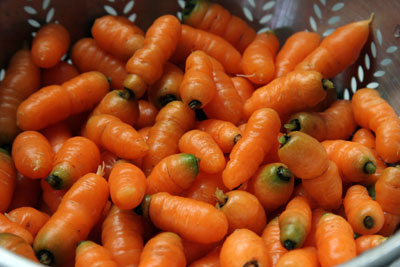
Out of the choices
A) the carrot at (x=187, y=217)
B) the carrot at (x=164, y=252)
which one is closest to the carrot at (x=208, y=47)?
the carrot at (x=187, y=217)

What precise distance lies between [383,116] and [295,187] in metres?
0.33

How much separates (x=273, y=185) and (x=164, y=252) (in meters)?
0.34

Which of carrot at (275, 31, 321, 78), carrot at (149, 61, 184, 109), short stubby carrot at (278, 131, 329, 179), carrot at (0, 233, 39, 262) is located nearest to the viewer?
carrot at (0, 233, 39, 262)

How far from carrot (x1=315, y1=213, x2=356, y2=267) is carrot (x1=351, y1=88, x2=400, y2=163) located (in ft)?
1.03

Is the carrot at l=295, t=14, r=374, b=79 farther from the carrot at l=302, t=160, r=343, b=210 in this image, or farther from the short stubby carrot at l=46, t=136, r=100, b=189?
the short stubby carrot at l=46, t=136, r=100, b=189

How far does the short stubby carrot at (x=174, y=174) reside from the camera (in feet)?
3.69

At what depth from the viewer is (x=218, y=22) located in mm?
1584

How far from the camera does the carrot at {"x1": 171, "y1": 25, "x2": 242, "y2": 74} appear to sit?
1517 mm

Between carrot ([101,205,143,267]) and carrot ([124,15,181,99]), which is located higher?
carrot ([124,15,181,99])

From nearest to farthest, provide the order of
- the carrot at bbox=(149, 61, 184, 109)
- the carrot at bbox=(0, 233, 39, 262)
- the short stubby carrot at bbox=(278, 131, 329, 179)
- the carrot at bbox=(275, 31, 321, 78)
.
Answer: the carrot at bbox=(0, 233, 39, 262) → the short stubby carrot at bbox=(278, 131, 329, 179) → the carrot at bbox=(149, 61, 184, 109) → the carrot at bbox=(275, 31, 321, 78)

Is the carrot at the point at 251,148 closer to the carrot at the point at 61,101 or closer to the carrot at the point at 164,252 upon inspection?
the carrot at the point at 164,252

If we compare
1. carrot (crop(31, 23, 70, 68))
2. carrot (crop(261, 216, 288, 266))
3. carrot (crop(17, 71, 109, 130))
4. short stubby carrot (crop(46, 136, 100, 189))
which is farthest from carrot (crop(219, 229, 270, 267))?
carrot (crop(31, 23, 70, 68))

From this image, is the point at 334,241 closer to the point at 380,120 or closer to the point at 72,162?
the point at 380,120

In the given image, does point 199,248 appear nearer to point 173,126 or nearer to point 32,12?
point 173,126
